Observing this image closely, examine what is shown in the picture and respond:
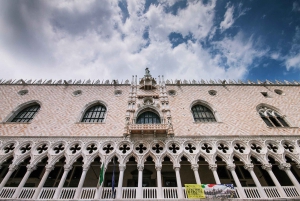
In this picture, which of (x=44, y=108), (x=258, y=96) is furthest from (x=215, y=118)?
(x=44, y=108)

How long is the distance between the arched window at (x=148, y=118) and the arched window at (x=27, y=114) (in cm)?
966

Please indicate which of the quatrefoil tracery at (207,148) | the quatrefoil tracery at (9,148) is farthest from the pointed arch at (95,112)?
the quatrefoil tracery at (207,148)

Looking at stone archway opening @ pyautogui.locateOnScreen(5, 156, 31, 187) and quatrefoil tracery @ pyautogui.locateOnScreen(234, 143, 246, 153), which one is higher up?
quatrefoil tracery @ pyautogui.locateOnScreen(234, 143, 246, 153)

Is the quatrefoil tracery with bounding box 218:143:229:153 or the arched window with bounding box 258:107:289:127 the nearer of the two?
the quatrefoil tracery with bounding box 218:143:229:153

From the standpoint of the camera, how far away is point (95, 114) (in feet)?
44.3

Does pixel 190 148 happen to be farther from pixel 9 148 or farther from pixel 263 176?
pixel 9 148

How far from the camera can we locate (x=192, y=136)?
418 inches

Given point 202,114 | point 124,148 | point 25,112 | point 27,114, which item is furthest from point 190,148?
point 25,112

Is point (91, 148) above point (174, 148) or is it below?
above

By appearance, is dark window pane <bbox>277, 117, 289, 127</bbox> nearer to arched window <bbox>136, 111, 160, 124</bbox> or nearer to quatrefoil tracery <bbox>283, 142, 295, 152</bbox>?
quatrefoil tracery <bbox>283, 142, 295, 152</bbox>

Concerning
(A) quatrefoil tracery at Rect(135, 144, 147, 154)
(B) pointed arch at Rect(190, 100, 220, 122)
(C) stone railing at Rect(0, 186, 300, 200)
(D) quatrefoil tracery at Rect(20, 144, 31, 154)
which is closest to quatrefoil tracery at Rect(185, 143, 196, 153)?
(C) stone railing at Rect(0, 186, 300, 200)

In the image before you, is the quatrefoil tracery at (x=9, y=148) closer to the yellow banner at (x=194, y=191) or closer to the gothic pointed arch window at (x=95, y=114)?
the gothic pointed arch window at (x=95, y=114)

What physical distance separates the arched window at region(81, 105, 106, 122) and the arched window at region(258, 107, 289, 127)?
47.5 feet

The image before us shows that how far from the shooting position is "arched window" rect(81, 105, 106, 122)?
42.6 feet
